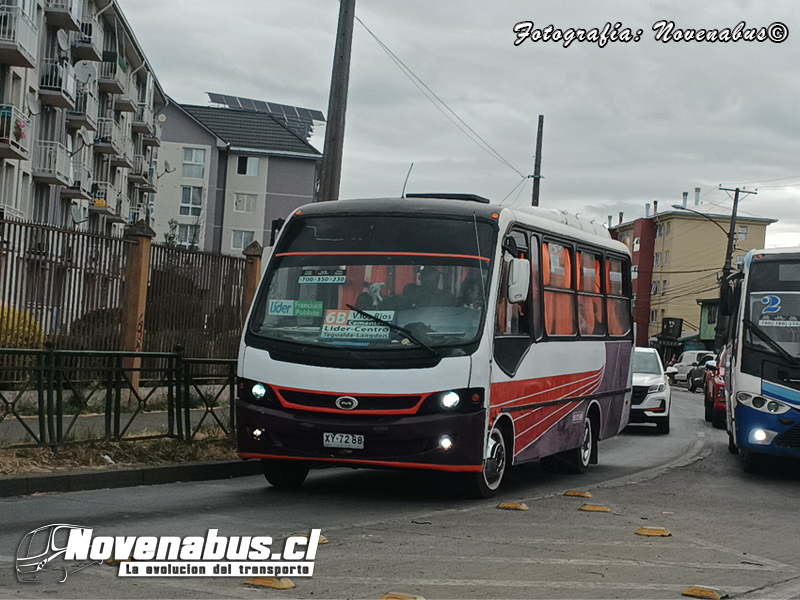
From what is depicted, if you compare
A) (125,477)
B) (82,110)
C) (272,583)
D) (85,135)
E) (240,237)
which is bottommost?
(125,477)

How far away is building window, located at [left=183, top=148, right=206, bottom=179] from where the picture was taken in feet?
277

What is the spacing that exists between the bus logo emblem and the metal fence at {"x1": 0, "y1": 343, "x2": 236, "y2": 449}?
2128mm

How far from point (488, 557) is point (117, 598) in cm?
270

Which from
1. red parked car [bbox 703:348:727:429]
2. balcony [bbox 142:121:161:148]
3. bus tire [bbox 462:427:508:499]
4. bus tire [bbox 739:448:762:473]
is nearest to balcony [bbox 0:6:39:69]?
red parked car [bbox 703:348:727:429]

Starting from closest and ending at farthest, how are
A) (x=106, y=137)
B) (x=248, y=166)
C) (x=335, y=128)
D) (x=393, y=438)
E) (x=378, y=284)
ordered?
(x=393, y=438) → (x=378, y=284) → (x=335, y=128) → (x=106, y=137) → (x=248, y=166)

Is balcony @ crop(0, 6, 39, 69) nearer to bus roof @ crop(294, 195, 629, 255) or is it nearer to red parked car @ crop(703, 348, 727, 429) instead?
red parked car @ crop(703, 348, 727, 429)

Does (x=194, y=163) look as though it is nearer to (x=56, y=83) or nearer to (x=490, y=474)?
(x=56, y=83)

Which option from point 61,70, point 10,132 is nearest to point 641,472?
point 10,132

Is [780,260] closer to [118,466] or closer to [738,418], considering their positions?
[738,418]

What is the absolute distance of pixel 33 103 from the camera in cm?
4641

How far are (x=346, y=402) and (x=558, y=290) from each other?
3.74 metres

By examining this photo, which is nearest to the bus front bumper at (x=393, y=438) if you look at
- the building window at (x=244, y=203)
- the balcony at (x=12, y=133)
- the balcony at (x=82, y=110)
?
the balcony at (x=12, y=133)

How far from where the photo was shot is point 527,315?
40.0 ft
